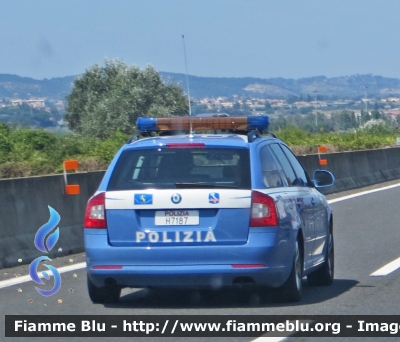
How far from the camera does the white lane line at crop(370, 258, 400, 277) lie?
10498 mm

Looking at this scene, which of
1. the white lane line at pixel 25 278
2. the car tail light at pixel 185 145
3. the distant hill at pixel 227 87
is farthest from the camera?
the distant hill at pixel 227 87

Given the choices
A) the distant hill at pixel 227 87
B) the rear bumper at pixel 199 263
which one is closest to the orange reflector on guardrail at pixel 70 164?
the distant hill at pixel 227 87

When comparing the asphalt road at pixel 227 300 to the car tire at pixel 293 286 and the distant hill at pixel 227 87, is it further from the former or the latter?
the distant hill at pixel 227 87

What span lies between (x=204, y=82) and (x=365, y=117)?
40378 millimetres

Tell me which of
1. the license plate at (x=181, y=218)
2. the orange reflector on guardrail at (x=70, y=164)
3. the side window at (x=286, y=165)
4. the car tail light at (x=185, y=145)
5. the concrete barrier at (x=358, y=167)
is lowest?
the concrete barrier at (x=358, y=167)

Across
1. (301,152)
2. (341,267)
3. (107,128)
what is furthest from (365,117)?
(341,267)

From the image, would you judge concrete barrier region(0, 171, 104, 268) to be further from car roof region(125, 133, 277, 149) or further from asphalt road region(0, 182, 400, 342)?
car roof region(125, 133, 277, 149)

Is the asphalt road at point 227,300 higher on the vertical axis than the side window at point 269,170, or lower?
lower

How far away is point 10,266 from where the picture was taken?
1152cm

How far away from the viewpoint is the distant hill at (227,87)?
41531 mm

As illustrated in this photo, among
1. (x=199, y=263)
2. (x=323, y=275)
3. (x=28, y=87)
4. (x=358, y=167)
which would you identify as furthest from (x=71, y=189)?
(x=28, y=87)

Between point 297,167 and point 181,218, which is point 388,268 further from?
point 181,218

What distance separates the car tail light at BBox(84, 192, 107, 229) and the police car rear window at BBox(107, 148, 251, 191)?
0.43 feet

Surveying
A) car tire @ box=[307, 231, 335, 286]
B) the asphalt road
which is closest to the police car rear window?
the asphalt road
